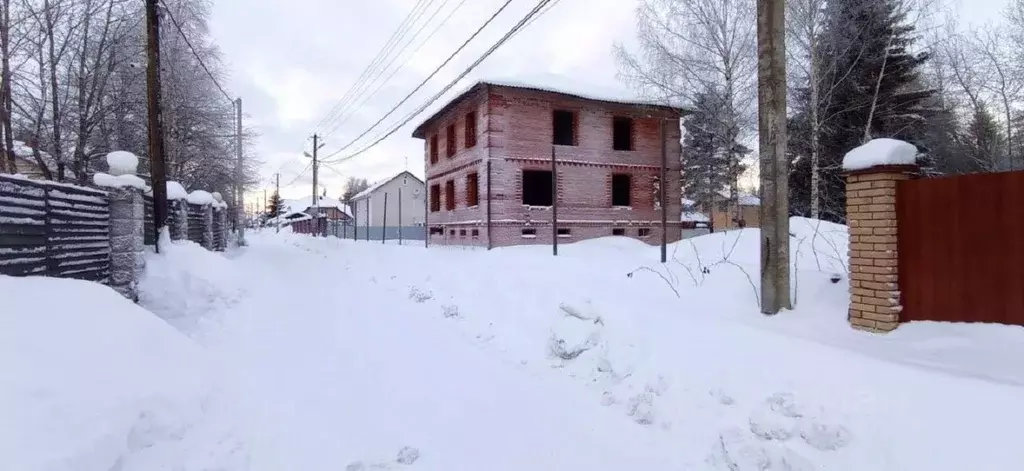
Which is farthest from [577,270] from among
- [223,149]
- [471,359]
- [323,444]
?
[223,149]

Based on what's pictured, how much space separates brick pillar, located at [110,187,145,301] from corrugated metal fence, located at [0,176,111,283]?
9 cm

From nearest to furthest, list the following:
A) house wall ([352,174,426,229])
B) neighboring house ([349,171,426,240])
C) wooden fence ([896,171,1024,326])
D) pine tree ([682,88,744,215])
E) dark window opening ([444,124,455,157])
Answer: wooden fence ([896,171,1024,326])
pine tree ([682,88,744,215])
dark window opening ([444,124,455,157])
neighboring house ([349,171,426,240])
house wall ([352,174,426,229])

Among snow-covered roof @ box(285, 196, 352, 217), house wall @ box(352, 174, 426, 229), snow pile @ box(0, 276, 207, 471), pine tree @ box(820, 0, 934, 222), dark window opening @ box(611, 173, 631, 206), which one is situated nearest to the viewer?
snow pile @ box(0, 276, 207, 471)

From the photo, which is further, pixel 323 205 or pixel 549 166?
pixel 323 205

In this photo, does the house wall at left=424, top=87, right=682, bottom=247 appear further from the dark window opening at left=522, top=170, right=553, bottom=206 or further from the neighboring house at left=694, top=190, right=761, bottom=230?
the neighboring house at left=694, top=190, right=761, bottom=230

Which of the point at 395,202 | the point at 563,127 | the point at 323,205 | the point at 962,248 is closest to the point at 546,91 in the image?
the point at 563,127

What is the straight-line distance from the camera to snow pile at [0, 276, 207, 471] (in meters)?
2.63

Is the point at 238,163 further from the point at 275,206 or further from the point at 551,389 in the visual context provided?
the point at 275,206

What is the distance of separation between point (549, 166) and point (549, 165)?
1.5 inches

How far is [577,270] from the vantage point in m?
8.10

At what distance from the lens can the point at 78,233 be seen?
6.34 m

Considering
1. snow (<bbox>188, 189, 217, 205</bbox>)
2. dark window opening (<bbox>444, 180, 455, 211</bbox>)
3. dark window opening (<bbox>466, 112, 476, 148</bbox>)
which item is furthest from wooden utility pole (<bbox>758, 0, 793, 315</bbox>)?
dark window opening (<bbox>444, 180, 455, 211</bbox>)

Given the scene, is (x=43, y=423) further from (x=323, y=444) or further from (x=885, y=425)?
(x=885, y=425)

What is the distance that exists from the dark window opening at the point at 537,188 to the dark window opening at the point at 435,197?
5.17 metres
